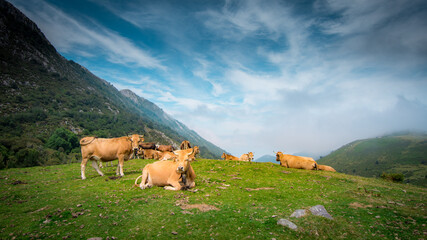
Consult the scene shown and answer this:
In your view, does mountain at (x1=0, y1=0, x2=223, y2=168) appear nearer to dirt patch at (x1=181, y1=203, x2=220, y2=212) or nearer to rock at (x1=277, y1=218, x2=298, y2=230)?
dirt patch at (x1=181, y1=203, x2=220, y2=212)

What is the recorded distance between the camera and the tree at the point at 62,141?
5690 centimetres

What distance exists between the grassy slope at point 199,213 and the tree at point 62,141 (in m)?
57.9

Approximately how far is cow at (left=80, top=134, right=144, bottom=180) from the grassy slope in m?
2.64

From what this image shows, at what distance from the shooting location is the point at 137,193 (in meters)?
9.76

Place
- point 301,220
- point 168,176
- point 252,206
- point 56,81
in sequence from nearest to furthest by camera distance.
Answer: point 301,220
point 252,206
point 168,176
point 56,81

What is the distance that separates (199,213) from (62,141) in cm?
7017

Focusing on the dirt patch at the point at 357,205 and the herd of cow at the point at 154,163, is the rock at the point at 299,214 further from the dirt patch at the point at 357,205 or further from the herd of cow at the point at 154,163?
the herd of cow at the point at 154,163

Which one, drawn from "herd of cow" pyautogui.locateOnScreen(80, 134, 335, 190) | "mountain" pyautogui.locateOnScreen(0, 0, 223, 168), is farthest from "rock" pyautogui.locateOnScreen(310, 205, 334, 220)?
"mountain" pyautogui.locateOnScreen(0, 0, 223, 168)

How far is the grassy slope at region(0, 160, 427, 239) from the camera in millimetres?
5836

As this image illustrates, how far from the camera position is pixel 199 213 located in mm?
7309

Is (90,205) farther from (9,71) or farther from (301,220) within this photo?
(9,71)

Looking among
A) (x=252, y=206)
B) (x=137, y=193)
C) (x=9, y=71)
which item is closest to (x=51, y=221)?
(x=137, y=193)

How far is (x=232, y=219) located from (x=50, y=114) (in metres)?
108

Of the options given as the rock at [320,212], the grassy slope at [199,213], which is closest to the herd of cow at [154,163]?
the grassy slope at [199,213]
